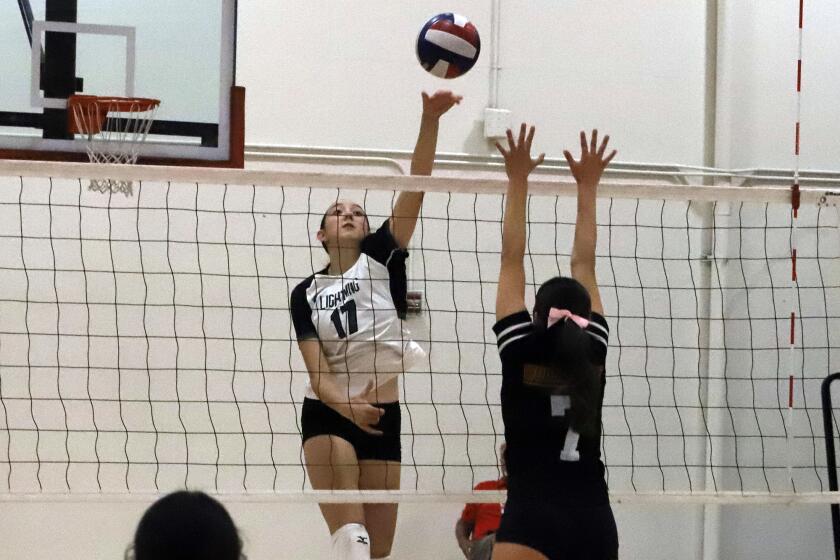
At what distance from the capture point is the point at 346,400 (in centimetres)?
411

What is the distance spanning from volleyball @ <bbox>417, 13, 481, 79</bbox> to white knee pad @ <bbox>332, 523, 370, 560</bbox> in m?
1.84

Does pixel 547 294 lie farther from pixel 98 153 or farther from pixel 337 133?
pixel 337 133

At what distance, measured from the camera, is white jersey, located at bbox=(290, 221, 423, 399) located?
14.0 ft

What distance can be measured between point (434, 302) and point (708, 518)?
2420 mm

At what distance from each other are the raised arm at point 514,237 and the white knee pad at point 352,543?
3.90 feet

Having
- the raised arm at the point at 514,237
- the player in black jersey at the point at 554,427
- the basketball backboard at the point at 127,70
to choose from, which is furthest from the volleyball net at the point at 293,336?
the player in black jersey at the point at 554,427

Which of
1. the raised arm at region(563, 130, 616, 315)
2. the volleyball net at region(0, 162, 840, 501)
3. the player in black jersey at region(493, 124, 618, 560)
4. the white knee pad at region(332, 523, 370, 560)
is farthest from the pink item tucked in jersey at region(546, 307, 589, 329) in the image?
the volleyball net at region(0, 162, 840, 501)

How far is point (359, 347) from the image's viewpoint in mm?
4301

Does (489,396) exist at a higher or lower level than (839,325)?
lower

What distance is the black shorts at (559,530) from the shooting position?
310cm

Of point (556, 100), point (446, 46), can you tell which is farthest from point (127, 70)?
point (556, 100)

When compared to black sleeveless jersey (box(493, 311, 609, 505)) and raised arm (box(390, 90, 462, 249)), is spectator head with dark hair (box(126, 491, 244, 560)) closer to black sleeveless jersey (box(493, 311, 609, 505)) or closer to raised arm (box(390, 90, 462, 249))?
black sleeveless jersey (box(493, 311, 609, 505))

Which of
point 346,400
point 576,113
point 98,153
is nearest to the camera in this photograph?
point 346,400

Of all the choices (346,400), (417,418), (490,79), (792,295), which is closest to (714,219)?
(792,295)
